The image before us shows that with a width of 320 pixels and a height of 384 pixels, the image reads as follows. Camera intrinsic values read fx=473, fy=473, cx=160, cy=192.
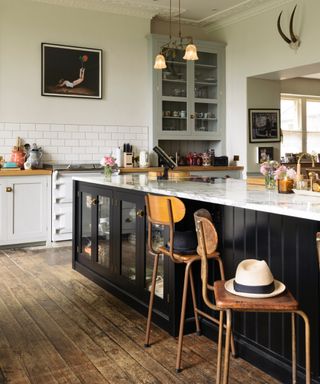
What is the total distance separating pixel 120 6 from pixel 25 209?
3190mm

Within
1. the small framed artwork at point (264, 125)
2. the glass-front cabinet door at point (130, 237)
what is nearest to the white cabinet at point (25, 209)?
the glass-front cabinet door at point (130, 237)

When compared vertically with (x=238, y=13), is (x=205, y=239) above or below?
below

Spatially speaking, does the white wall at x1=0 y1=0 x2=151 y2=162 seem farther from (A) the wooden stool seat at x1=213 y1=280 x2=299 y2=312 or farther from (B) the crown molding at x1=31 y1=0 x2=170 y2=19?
(A) the wooden stool seat at x1=213 y1=280 x2=299 y2=312

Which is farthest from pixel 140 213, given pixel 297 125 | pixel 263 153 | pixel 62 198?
pixel 297 125

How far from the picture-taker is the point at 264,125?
24.4ft

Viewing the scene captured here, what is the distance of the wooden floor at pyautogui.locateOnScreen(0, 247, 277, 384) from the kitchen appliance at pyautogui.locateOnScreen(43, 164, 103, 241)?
180 cm

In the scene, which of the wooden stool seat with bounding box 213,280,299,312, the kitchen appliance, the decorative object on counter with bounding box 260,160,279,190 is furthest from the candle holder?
the kitchen appliance

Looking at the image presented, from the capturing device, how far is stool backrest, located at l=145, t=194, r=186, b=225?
2.80m

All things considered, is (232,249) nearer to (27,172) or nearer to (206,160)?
(27,172)

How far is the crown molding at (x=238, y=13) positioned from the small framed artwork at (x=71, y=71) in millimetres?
2055

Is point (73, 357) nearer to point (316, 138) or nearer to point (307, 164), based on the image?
point (307, 164)

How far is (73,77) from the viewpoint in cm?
657

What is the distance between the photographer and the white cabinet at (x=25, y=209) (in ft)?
18.9

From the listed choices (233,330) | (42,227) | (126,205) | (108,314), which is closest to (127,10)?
(42,227)
